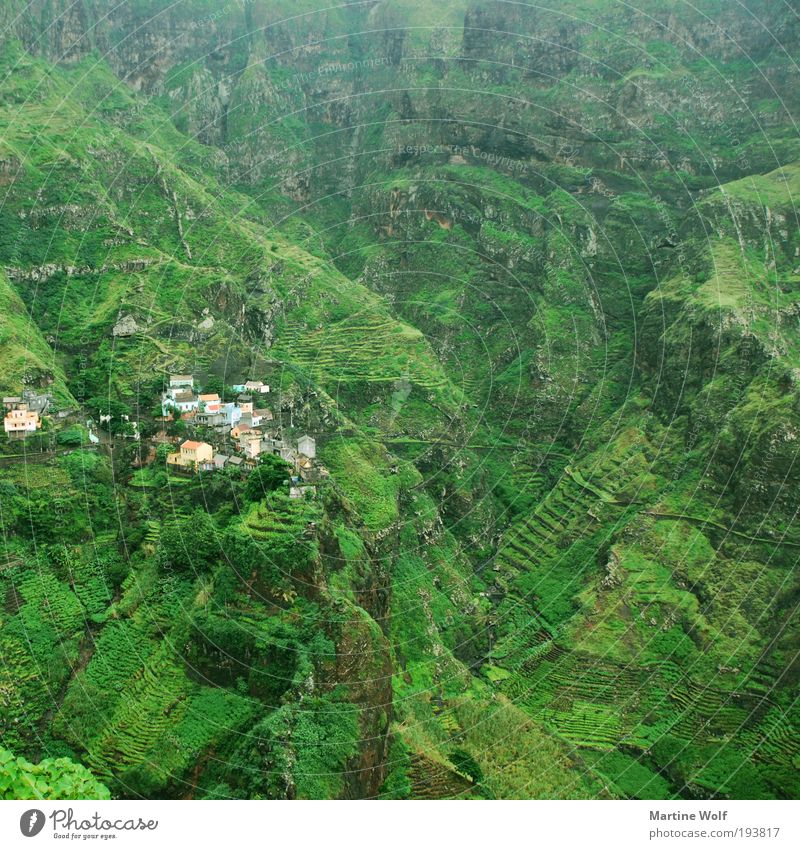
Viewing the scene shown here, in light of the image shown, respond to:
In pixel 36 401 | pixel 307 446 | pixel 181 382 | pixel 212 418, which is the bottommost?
pixel 307 446

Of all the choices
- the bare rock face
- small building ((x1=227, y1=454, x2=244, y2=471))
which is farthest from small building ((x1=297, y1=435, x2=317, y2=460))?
the bare rock face

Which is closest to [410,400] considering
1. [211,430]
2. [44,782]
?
[211,430]

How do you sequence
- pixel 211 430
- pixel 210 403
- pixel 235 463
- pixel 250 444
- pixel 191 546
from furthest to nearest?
1. pixel 210 403
2. pixel 211 430
3. pixel 250 444
4. pixel 235 463
5. pixel 191 546

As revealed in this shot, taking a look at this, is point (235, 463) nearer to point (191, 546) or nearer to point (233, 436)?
point (233, 436)

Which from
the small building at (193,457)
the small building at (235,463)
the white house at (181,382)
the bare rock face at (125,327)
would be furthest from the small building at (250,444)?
the bare rock face at (125,327)

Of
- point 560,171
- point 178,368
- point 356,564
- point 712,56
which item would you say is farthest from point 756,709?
point 712,56

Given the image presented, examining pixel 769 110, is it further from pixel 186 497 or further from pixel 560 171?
pixel 186 497

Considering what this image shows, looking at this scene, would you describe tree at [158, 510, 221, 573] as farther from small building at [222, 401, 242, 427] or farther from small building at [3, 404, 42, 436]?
small building at [3, 404, 42, 436]
